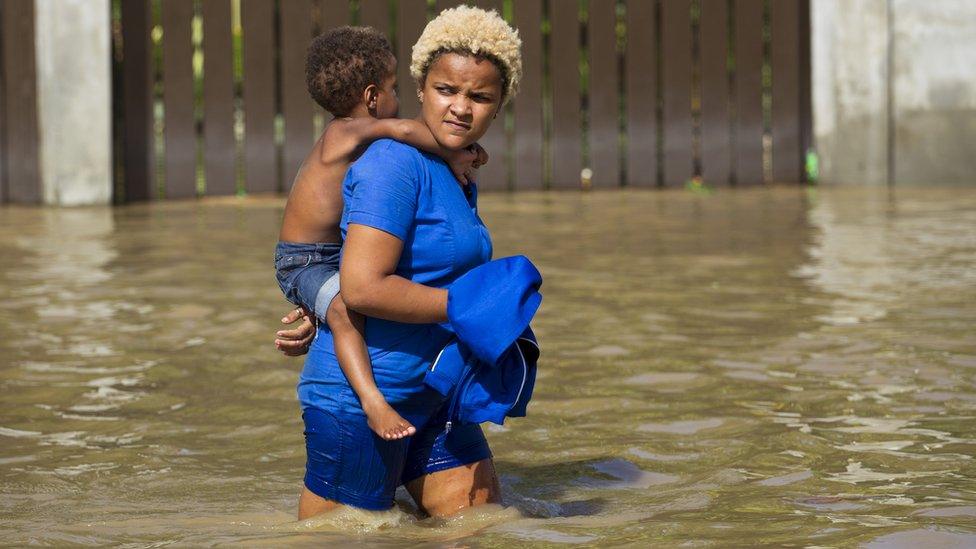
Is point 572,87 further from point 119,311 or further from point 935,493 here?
point 935,493

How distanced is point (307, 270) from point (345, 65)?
48 cm

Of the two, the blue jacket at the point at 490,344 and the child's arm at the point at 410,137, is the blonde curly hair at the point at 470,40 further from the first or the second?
the blue jacket at the point at 490,344

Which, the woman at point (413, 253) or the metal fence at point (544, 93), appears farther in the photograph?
the metal fence at point (544, 93)

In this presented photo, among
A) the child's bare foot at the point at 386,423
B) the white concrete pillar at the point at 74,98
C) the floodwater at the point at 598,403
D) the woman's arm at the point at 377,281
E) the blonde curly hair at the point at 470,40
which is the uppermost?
the white concrete pillar at the point at 74,98

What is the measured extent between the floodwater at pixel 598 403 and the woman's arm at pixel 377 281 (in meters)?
0.49

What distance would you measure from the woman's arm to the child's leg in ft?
0.25

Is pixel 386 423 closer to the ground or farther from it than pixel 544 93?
closer to the ground

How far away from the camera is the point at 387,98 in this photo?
3.29 m

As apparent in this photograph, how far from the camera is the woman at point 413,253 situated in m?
2.90

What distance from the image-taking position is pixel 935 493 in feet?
10.7

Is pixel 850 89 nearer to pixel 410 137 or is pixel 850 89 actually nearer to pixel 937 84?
pixel 937 84

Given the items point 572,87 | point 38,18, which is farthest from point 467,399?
point 572,87

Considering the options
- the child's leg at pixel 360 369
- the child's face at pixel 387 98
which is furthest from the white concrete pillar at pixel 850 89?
the child's leg at pixel 360 369

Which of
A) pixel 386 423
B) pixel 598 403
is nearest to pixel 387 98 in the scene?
pixel 386 423
